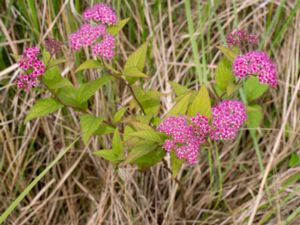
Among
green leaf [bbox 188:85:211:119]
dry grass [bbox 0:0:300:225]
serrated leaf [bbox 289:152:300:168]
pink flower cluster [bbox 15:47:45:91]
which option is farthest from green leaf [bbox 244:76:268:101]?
pink flower cluster [bbox 15:47:45:91]

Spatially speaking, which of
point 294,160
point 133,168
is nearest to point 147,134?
point 133,168

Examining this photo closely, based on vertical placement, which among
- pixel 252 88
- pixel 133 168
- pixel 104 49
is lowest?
pixel 133 168

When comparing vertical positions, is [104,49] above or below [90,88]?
above

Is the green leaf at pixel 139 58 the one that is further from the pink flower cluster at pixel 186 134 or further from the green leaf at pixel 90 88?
the pink flower cluster at pixel 186 134

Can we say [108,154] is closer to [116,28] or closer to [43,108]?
[43,108]

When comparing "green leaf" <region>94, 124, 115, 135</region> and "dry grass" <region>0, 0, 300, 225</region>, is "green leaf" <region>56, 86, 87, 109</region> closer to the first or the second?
"green leaf" <region>94, 124, 115, 135</region>

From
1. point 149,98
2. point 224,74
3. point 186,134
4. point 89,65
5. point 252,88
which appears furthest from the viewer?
point 252,88

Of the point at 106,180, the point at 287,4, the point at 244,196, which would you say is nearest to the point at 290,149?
the point at 244,196

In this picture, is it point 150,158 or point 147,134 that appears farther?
point 150,158
